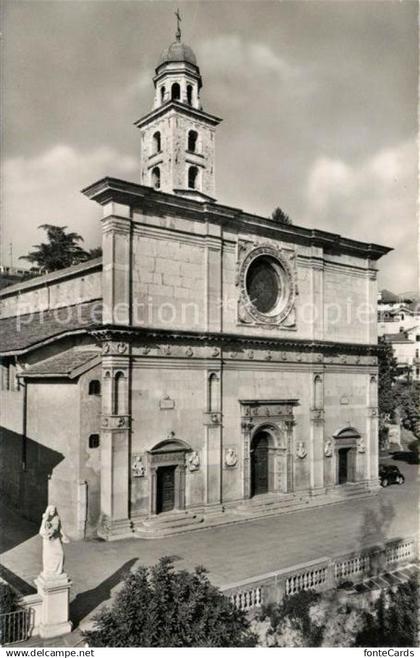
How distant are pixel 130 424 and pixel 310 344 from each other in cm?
1027

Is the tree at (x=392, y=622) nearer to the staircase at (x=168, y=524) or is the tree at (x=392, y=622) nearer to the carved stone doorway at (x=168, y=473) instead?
the staircase at (x=168, y=524)

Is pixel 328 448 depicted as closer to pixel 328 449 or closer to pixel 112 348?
pixel 328 449

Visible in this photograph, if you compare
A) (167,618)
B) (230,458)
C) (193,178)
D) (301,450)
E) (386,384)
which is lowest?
(167,618)

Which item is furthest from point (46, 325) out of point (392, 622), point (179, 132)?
point (392, 622)

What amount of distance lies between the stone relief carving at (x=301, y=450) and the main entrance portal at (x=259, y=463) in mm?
1494

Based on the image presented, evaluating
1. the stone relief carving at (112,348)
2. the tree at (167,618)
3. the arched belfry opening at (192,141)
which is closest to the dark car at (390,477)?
the stone relief carving at (112,348)

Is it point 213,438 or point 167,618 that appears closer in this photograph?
point 167,618

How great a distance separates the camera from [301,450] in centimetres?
2641

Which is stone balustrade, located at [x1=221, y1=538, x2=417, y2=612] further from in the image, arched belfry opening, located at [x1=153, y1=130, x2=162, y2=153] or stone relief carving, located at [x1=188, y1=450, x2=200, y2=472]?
arched belfry opening, located at [x1=153, y1=130, x2=162, y2=153]

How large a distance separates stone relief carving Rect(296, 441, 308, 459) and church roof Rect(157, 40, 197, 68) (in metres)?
20.2

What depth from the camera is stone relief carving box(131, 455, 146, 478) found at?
2081 centimetres

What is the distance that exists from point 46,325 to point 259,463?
1197cm

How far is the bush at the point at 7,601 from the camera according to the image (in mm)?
11992

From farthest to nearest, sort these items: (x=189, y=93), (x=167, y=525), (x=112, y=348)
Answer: (x=189, y=93)
(x=167, y=525)
(x=112, y=348)
